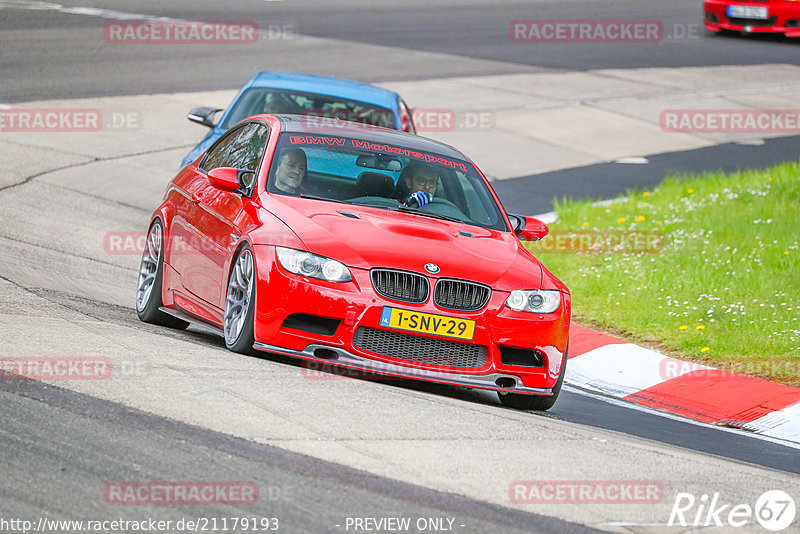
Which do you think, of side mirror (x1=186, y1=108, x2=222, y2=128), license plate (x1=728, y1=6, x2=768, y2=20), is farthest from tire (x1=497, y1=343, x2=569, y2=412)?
license plate (x1=728, y1=6, x2=768, y2=20)

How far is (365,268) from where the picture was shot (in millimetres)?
7227

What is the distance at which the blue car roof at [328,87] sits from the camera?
13031 mm

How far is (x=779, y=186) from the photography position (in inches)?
603

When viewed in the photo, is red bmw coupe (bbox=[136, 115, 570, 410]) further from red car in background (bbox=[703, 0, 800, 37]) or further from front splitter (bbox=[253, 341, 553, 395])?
red car in background (bbox=[703, 0, 800, 37])

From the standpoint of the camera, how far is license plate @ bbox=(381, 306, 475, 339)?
281 inches

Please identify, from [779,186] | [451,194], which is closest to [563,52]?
[779,186]

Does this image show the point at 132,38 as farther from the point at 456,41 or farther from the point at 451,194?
the point at 451,194

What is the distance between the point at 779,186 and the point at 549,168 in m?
3.83
